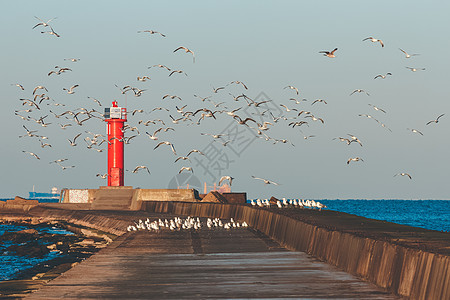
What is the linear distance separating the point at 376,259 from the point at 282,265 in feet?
12.5

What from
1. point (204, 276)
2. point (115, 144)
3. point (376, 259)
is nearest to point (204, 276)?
point (204, 276)

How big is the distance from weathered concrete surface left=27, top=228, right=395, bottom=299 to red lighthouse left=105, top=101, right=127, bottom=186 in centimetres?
5422

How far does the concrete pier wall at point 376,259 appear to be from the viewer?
415 inches

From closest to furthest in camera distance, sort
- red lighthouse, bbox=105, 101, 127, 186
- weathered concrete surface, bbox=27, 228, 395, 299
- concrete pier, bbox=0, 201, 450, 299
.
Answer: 1. concrete pier, bbox=0, 201, 450, 299
2. weathered concrete surface, bbox=27, 228, 395, 299
3. red lighthouse, bbox=105, 101, 127, 186

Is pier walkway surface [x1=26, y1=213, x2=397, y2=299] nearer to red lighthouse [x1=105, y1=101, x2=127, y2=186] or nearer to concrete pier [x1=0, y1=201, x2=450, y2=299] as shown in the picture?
concrete pier [x1=0, y1=201, x2=450, y2=299]

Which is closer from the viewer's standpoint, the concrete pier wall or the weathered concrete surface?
the concrete pier wall

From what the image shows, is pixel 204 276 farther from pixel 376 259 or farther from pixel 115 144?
pixel 115 144

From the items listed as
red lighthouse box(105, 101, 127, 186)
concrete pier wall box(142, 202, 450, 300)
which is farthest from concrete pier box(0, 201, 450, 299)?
red lighthouse box(105, 101, 127, 186)

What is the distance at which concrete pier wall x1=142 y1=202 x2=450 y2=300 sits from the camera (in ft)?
34.6

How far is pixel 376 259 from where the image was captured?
1325cm

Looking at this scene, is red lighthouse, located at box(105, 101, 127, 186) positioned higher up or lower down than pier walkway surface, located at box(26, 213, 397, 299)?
lower down

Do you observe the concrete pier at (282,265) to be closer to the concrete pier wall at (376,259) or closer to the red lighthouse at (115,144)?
the concrete pier wall at (376,259)

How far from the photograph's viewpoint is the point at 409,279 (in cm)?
1147

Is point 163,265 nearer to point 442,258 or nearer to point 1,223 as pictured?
point 442,258
